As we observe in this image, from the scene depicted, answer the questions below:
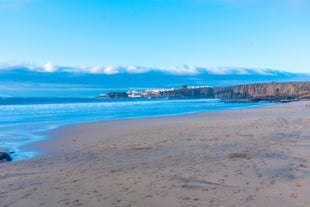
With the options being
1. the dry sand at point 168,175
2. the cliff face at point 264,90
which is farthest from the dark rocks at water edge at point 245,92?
the dry sand at point 168,175

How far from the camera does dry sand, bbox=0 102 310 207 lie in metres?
7.97

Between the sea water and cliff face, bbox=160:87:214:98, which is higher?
the sea water

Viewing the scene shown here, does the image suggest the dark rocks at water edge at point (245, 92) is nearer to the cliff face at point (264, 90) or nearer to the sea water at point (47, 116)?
the cliff face at point (264, 90)

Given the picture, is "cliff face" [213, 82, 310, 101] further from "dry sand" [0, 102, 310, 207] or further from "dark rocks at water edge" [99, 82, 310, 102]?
"dry sand" [0, 102, 310, 207]

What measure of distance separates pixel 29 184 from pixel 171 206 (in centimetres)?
412

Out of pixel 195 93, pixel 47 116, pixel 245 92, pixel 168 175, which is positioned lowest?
pixel 195 93

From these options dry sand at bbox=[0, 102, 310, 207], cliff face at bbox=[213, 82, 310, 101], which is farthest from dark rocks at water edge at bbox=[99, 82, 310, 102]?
dry sand at bbox=[0, 102, 310, 207]

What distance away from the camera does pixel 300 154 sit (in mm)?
12211

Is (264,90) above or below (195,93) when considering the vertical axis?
above

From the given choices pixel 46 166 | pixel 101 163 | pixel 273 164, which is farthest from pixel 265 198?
pixel 46 166

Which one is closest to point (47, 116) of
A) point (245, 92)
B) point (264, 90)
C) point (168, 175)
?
point (168, 175)

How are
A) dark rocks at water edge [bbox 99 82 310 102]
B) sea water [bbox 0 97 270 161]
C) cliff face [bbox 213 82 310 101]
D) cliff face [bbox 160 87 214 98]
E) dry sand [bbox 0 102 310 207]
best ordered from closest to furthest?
dry sand [bbox 0 102 310 207], sea water [bbox 0 97 270 161], dark rocks at water edge [bbox 99 82 310 102], cliff face [bbox 213 82 310 101], cliff face [bbox 160 87 214 98]

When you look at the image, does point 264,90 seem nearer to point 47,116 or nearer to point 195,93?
point 195,93

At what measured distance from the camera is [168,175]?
1005 centimetres
